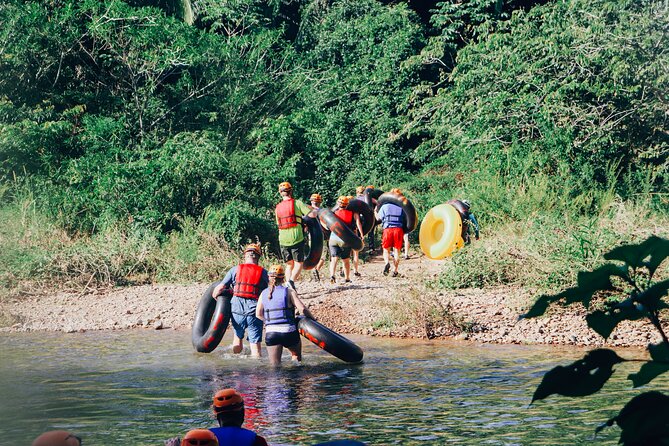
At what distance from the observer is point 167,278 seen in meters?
17.1

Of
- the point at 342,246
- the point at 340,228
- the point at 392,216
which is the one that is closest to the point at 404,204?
the point at 392,216

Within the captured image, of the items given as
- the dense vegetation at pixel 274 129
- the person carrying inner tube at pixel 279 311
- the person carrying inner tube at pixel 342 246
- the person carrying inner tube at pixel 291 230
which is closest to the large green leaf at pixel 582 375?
the person carrying inner tube at pixel 279 311

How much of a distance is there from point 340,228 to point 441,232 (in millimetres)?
3606

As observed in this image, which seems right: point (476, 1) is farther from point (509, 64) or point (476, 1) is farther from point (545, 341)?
point (545, 341)

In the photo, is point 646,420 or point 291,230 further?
point 291,230

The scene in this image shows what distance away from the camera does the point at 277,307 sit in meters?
10.9

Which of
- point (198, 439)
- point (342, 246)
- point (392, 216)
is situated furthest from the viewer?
point (392, 216)

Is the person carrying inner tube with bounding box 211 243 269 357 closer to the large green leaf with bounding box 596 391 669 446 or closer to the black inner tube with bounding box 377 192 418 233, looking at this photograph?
the black inner tube with bounding box 377 192 418 233

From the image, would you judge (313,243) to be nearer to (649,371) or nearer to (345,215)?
(345,215)

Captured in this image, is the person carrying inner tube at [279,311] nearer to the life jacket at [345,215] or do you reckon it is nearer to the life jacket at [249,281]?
the life jacket at [249,281]

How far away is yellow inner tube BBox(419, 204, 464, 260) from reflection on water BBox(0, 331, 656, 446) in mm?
4823

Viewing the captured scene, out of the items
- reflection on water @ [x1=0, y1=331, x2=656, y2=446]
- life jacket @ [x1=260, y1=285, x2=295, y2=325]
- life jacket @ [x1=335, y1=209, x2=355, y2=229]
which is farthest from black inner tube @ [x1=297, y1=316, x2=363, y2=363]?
life jacket @ [x1=335, y1=209, x2=355, y2=229]

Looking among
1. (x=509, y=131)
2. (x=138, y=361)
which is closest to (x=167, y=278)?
(x=138, y=361)

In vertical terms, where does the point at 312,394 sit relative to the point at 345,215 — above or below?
below
